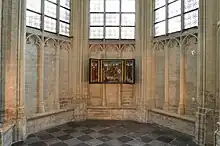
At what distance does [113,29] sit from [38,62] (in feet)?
10.8

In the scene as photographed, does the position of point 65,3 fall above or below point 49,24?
above

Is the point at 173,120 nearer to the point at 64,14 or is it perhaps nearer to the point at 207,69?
the point at 207,69

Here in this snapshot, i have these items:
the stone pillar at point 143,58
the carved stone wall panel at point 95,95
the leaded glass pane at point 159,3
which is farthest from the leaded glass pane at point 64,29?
the leaded glass pane at point 159,3

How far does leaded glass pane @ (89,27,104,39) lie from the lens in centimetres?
777

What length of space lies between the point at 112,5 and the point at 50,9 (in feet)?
8.34

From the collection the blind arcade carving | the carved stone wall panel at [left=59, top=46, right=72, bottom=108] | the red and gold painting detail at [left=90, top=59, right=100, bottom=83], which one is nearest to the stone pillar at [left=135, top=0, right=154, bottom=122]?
the blind arcade carving

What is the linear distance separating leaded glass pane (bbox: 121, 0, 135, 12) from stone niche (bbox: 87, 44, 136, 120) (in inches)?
59.6

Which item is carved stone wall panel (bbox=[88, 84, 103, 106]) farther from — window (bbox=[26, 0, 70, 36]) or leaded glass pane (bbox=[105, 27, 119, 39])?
window (bbox=[26, 0, 70, 36])

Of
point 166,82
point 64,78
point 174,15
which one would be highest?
point 174,15

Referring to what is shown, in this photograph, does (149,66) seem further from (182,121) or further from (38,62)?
(38,62)

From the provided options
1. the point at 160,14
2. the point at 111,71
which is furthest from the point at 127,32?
the point at 111,71

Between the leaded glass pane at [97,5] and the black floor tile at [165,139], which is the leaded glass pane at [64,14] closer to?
the leaded glass pane at [97,5]

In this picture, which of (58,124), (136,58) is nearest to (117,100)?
(136,58)

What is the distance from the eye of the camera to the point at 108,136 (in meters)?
5.63
